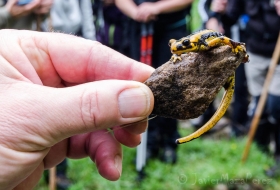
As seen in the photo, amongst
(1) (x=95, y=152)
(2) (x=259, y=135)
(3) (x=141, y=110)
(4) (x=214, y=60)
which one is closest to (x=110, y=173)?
(1) (x=95, y=152)

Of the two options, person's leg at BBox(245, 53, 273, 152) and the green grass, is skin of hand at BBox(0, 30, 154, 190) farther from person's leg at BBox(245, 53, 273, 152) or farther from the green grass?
person's leg at BBox(245, 53, 273, 152)

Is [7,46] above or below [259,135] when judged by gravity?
above

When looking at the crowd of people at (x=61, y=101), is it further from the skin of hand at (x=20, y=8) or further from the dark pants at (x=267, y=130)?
the dark pants at (x=267, y=130)

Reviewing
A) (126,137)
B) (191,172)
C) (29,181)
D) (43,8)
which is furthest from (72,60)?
(191,172)

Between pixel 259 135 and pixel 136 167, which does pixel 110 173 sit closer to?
pixel 136 167

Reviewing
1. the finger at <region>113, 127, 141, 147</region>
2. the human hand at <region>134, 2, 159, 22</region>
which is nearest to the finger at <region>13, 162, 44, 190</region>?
the finger at <region>113, 127, 141, 147</region>

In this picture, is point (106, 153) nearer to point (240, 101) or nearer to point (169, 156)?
point (169, 156)
